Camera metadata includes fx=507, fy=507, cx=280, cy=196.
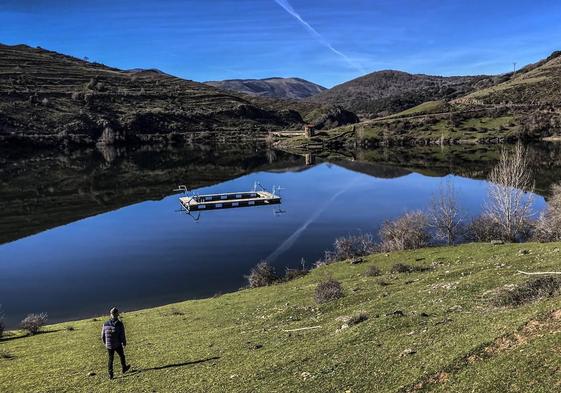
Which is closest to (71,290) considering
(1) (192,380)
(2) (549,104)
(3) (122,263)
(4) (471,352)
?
(3) (122,263)

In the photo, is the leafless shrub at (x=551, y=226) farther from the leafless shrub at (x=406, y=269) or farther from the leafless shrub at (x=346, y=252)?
the leafless shrub at (x=346, y=252)

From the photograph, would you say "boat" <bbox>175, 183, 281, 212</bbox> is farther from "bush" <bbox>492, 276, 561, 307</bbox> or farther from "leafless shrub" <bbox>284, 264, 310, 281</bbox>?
"bush" <bbox>492, 276, 561, 307</bbox>

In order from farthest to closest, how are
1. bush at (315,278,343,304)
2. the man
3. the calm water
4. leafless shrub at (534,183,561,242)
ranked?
the calm water < leafless shrub at (534,183,561,242) < bush at (315,278,343,304) < the man

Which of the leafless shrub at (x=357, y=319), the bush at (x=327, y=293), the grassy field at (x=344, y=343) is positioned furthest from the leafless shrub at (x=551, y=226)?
the leafless shrub at (x=357, y=319)

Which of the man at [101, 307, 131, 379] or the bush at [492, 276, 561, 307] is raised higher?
the bush at [492, 276, 561, 307]

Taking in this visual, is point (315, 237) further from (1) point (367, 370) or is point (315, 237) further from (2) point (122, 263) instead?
(1) point (367, 370)

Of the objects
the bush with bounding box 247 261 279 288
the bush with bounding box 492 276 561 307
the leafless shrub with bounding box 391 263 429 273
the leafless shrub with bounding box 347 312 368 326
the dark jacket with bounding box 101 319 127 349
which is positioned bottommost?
the bush with bounding box 247 261 279 288

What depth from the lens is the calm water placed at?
1579 inches

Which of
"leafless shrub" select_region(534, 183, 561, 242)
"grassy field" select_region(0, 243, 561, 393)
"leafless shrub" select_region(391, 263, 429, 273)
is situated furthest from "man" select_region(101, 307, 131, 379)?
"leafless shrub" select_region(534, 183, 561, 242)

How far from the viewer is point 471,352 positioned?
1272 centimetres

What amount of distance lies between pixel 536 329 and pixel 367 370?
14.6 ft

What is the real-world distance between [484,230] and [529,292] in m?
27.3

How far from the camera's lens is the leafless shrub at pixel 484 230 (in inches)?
1667

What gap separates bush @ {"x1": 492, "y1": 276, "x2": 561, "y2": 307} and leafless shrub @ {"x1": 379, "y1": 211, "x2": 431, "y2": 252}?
22345mm
